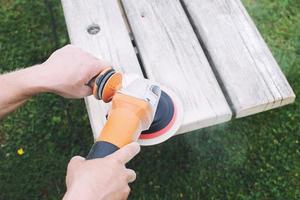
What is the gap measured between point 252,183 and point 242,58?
0.99 metres

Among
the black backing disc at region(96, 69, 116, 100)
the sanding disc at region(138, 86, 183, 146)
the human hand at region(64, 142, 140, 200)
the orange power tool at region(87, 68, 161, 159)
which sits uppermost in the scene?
the black backing disc at region(96, 69, 116, 100)

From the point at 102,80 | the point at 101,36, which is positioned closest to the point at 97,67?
the point at 102,80

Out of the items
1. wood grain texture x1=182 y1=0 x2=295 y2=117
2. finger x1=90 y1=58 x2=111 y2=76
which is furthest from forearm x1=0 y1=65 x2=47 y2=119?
wood grain texture x1=182 y1=0 x2=295 y2=117

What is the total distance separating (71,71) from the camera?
1661mm

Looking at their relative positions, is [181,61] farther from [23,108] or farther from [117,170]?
[23,108]

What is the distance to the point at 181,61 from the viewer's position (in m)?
1.87

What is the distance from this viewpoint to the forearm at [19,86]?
170cm

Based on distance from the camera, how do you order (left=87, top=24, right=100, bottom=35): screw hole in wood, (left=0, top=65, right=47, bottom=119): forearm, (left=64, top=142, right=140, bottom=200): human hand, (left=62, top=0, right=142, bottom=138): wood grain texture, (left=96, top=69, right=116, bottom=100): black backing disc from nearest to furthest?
(left=64, top=142, right=140, bottom=200): human hand < (left=96, top=69, right=116, bottom=100): black backing disc < (left=0, top=65, right=47, bottom=119): forearm < (left=62, top=0, right=142, bottom=138): wood grain texture < (left=87, top=24, right=100, bottom=35): screw hole in wood

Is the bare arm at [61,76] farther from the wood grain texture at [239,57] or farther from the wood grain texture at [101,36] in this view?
the wood grain texture at [239,57]

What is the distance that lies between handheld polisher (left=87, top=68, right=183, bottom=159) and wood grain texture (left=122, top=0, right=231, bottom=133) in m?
0.07

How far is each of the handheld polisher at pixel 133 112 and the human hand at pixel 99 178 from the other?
42 millimetres

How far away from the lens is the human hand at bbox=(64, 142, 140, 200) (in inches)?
54.3

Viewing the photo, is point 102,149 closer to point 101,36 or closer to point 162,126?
point 162,126

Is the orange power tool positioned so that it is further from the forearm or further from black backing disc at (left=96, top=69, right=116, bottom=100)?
the forearm
